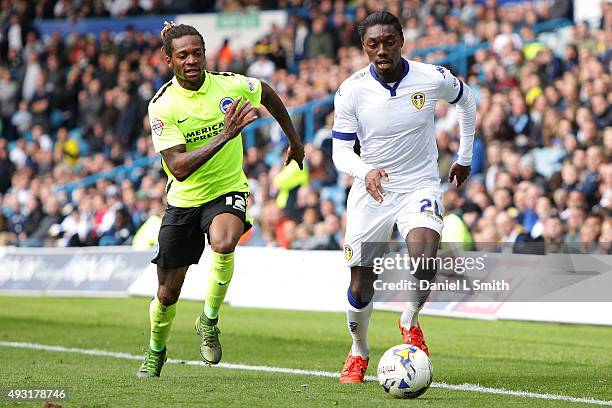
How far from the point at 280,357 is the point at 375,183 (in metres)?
3.45

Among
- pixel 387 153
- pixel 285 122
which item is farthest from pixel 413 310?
pixel 285 122

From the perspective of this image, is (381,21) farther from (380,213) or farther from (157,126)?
(157,126)

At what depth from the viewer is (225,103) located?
9.25 m

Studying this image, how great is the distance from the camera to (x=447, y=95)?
934 centimetres

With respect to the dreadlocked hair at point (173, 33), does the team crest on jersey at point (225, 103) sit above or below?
below

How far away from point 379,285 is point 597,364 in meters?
5.75

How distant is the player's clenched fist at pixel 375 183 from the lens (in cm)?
848

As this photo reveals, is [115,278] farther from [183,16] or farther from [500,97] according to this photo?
[183,16]

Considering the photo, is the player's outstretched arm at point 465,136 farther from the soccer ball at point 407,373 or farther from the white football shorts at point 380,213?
the soccer ball at point 407,373

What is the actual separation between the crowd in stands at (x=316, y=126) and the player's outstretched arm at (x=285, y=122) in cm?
616

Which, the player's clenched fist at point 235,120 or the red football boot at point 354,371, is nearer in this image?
the player's clenched fist at point 235,120

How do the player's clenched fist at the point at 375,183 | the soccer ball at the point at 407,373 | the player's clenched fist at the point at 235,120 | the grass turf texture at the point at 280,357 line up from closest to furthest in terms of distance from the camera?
the soccer ball at the point at 407,373 → the grass turf texture at the point at 280,357 → the player's clenched fist at the point at 375,183 → the player's clenched fist at the point at 235,120

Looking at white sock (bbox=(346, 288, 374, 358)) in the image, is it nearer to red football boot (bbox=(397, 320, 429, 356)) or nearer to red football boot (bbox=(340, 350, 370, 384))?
red football boot (bbox=(340, 350, 370, 384))

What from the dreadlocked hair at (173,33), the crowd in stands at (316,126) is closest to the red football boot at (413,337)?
the dreadlocked hair at (173,33)
